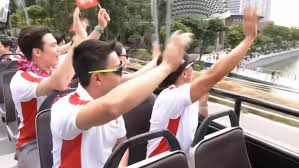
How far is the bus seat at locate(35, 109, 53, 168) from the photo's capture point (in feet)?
5.71

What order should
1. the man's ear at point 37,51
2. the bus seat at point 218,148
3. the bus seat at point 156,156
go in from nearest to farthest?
the bus seat at point 156,156 → the bus seat at point 218,148 → the man's ear at point 37,51

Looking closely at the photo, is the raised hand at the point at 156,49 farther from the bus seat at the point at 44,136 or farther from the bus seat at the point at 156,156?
the bus seat at the point at 156,156

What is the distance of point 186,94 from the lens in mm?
1584

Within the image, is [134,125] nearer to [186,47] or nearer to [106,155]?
[106,155]

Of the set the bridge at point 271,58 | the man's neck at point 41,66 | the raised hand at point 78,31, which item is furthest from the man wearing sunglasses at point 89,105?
the bridge at point 271,58

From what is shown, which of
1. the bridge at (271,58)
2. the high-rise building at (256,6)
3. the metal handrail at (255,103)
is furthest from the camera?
the bridge at (271,58)

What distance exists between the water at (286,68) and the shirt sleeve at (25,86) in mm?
23667

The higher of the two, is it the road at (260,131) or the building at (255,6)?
the building at (255,6)

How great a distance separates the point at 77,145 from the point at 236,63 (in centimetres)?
75

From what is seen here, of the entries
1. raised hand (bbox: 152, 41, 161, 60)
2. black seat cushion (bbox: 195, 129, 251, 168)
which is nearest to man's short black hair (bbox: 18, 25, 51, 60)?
raised hand (bbox: 152, 41, 161, 60)

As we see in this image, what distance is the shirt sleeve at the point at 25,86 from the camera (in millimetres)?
1963

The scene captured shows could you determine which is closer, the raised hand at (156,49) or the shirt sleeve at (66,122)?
the shirt sleeve at (66,122)

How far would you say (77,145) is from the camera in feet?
4.42

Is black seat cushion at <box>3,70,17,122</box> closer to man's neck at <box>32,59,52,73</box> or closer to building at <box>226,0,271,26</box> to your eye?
→ man's neck at <box>32,59,52,73</box>
